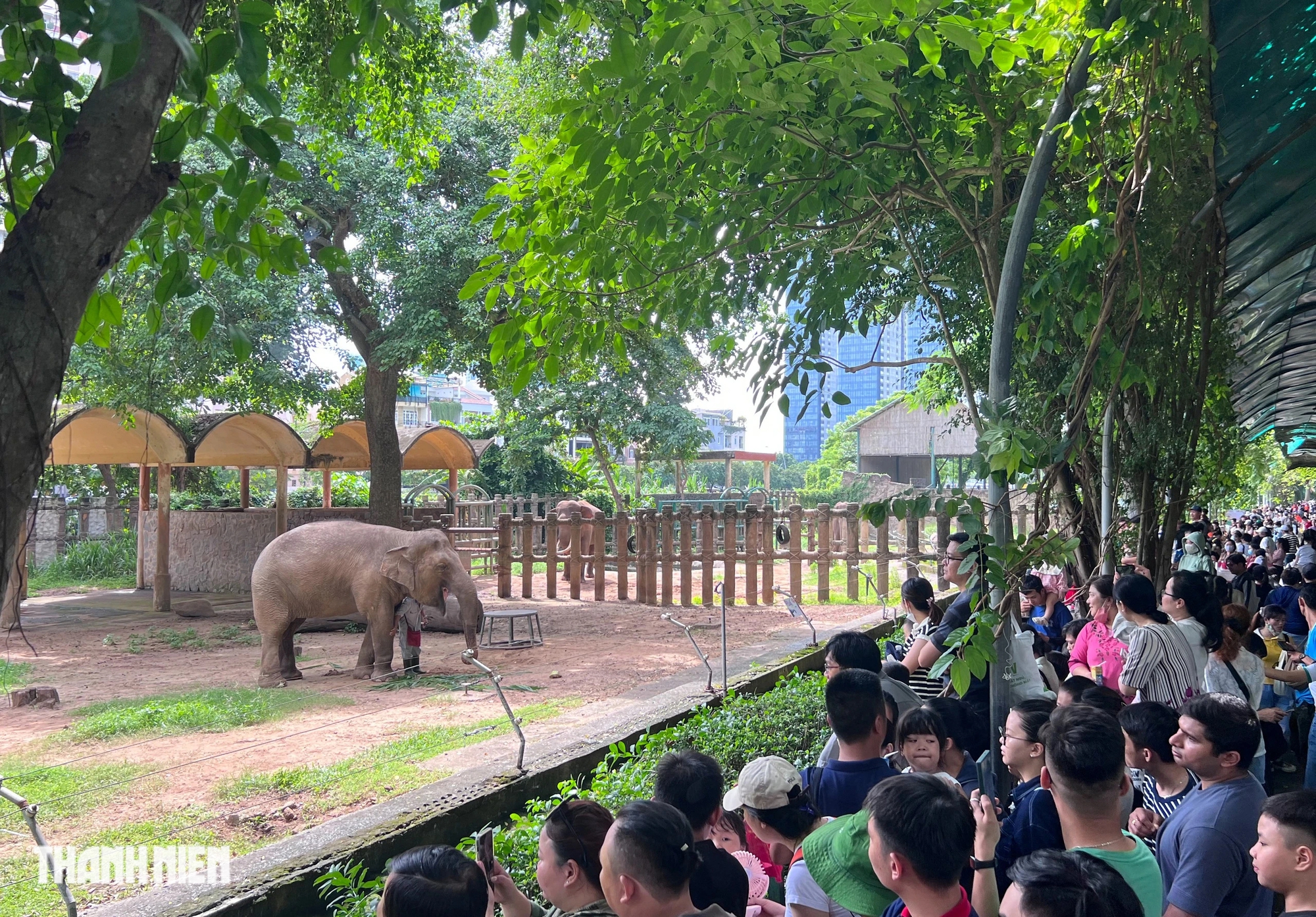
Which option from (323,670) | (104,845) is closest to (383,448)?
(323,670)

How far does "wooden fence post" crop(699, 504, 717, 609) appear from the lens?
631 inches

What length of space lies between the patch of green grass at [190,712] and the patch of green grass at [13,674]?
4.98 feet

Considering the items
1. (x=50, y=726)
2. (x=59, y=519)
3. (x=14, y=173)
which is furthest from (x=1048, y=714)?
(x=59, y=519)

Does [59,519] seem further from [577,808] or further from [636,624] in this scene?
[577,808]

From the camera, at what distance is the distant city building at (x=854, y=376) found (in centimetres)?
518

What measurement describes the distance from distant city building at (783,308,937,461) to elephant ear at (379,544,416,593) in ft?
14.8

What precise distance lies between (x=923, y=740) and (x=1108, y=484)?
370 cm

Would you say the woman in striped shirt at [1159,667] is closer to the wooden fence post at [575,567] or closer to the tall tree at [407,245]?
the tall tree at [407,245]

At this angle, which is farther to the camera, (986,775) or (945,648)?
(945,648)

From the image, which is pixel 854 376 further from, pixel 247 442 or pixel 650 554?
pixel 247 442

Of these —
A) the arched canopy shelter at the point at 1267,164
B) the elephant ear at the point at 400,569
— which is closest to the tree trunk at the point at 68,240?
the arched canopy shelter at the point at 1267,164

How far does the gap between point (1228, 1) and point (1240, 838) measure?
328 centimetres

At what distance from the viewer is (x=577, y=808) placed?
99.7 inches

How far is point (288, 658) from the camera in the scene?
1055cm
